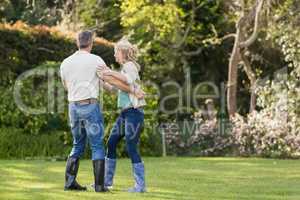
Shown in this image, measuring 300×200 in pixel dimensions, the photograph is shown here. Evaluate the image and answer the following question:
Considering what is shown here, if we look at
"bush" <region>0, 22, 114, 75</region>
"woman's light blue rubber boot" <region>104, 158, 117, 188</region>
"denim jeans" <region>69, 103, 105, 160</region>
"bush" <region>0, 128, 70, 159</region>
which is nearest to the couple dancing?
"denim jeans" <region>69, 103, 105, 160</region>

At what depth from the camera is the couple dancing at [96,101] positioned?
9023 mm

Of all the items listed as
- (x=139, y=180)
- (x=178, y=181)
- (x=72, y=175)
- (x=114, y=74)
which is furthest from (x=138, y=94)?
(x=178, y=181)

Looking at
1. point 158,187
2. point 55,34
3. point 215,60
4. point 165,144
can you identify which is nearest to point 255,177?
point 158,187

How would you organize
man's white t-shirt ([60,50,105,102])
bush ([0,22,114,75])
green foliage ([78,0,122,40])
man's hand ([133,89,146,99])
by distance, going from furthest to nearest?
1. green foliage ([78,0,122,40])
2. bush ([0,22,114,75])
3. man's hand ([133,89,146,99])
4. man's white t-shirt ([60,50,105,102])

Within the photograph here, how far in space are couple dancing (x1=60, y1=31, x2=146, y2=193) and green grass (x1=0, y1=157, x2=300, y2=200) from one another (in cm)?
34

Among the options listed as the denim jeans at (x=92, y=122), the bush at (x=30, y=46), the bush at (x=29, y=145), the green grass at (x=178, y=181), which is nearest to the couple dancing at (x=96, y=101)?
the denim jeans at (x=92, y=122)

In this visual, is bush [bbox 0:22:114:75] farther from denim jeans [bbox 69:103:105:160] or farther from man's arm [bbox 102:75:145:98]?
man's arm [bbox 102:75:145:98]

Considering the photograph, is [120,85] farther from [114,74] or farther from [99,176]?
[99,176]

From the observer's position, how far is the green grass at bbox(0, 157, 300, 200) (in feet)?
29.0

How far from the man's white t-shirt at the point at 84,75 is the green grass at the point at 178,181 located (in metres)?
1.16

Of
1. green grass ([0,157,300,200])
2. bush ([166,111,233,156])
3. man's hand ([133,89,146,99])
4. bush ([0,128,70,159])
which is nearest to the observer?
green grass ([0,157,300,200])

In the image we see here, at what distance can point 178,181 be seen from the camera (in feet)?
35.6

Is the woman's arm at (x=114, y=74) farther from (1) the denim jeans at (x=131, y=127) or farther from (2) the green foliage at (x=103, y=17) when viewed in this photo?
(2) the green foliage at (x=103, y=17)

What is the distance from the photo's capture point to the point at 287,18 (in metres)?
20.8
